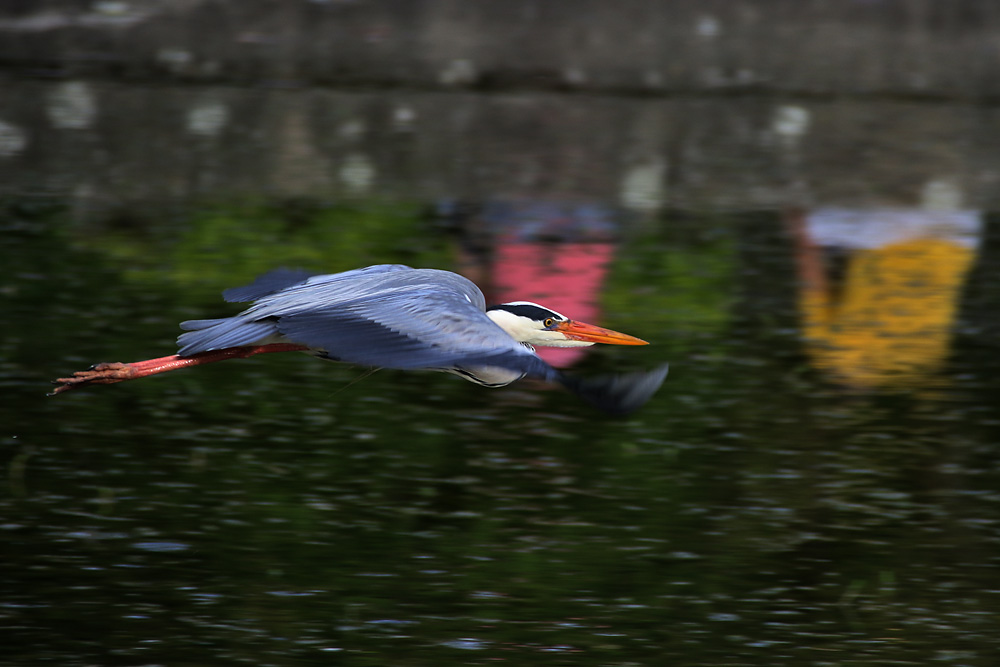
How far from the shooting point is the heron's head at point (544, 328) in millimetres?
4793

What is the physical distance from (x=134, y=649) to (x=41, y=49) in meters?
5.21

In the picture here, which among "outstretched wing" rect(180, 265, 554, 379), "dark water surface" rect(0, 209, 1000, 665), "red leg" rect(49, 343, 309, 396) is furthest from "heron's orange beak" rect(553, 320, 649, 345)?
"dark water surface" rect(0, 209, 1000, 665)

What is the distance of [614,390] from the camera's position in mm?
3625

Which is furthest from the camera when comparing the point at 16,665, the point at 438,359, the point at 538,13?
the point at 538,13

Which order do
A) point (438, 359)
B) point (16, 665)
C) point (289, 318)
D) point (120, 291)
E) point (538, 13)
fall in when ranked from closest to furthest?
point (438, 359)
point (289, 318)
point (16, 665)
point (120, 291)
point (538, 13)

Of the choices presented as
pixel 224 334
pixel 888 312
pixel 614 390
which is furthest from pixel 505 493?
pixel 888 312

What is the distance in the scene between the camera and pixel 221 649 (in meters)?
5.37

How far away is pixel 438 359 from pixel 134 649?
6.87ft

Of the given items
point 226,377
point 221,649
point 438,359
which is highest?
point 438,359

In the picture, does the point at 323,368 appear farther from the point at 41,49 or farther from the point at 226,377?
the point at 41,49

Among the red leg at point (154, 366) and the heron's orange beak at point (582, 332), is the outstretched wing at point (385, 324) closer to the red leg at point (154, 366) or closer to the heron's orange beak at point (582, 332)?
the red leg at point (154, 366)

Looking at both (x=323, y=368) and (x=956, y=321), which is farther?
(x=956, y=321)

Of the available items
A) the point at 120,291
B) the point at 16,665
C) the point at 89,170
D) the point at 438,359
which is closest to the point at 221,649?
the point at 16,665

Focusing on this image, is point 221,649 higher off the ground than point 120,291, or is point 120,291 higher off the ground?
point 120,291
